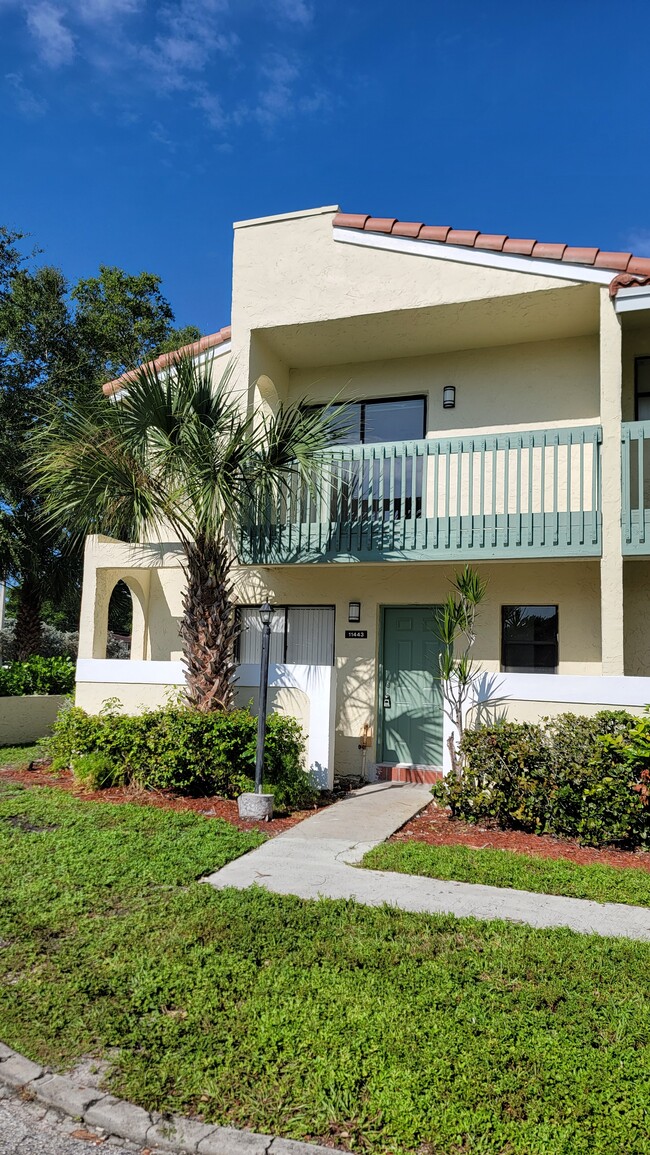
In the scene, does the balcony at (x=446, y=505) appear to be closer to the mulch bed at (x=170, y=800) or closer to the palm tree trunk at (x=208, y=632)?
the palm tree trunk at (x=208, y=632)

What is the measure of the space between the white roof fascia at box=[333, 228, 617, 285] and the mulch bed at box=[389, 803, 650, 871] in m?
6.68

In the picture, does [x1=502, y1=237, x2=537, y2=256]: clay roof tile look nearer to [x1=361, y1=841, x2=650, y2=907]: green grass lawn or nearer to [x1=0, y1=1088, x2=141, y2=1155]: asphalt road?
[x1=361, y1=841, x2=650, y2=907]: green grass lawn

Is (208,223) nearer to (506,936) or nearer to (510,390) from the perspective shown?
(510,390)

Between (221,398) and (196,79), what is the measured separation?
6.26 m

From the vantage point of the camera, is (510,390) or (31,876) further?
(510,390)

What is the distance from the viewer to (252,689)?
10.0m

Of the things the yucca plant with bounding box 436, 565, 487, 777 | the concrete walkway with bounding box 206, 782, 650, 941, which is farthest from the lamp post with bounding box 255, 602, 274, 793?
the yucca plant with bounding box 436, 565, 487, 777

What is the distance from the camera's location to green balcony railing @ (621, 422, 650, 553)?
861cm

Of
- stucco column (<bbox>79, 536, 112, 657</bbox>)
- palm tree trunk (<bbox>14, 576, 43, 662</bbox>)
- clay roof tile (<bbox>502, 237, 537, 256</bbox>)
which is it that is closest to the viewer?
clay roof tile (<bbox>502, 237, 537, 256</bbox>)

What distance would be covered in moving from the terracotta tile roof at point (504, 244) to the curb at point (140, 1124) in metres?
9.16

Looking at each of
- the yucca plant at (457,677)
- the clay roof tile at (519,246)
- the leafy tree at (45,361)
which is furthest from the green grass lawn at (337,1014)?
the leafy tree at (45,361)

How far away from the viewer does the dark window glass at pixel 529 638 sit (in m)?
10.1

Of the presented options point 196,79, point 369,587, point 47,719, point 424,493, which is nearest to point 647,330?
point 424,493

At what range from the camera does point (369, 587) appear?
435 inches
